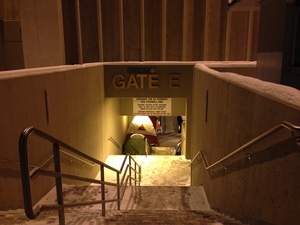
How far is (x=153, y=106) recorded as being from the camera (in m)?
10.1

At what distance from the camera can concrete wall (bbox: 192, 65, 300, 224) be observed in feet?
5.33

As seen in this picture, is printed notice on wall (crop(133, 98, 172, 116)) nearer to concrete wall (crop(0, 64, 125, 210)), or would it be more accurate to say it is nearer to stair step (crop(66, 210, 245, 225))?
concrete wall (crop(0, 64, 125, 210))

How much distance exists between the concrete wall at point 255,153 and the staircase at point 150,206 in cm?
35

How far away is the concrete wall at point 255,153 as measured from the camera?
5.33ft

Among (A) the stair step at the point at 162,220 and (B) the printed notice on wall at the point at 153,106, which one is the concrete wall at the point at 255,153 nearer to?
(A) the stair step at the point at 162,220

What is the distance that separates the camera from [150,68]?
8.61 meters

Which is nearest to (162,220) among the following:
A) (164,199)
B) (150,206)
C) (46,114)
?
(150,206)

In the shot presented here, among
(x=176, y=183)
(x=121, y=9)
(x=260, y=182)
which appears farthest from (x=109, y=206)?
(x=121, y=9)

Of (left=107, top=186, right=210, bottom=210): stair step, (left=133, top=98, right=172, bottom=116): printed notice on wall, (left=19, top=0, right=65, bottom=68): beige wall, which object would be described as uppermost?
(left=19, top=0, right=65, bottom=68): beige wall

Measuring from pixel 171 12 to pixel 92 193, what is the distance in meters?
7.23

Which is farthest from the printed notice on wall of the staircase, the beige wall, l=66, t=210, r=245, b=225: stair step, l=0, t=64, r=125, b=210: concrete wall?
l=66, t=210, r=245, b=225: stair step

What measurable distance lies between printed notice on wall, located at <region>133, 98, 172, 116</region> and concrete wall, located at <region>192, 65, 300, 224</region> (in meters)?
6.23

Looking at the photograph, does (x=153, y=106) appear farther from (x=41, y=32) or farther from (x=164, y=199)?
(x=164, y=199)

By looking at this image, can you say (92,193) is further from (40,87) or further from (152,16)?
(152,16)
